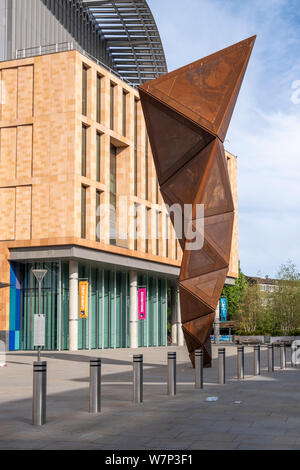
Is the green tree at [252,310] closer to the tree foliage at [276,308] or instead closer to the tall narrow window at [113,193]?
the tree foliage at [276,308]

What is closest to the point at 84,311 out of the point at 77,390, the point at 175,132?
the point at 175,132

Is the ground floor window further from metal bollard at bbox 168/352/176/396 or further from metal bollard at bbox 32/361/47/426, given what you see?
metal bollard at bbox 32/361/47/426

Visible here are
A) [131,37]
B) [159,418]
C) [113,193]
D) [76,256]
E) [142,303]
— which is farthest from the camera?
[131,37]

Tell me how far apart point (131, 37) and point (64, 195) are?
89.8 feet

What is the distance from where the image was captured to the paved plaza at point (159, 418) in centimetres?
693

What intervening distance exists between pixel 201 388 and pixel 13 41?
34.1 metres

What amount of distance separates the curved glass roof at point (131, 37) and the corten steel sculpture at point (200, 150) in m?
37.0

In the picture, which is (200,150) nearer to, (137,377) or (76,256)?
(137,377)

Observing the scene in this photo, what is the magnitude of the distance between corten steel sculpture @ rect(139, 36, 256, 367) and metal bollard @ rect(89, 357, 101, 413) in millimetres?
8418

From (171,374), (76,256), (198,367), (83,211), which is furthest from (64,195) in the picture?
(171,374)

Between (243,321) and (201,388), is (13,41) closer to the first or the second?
(201,388)

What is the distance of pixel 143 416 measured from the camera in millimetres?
9000

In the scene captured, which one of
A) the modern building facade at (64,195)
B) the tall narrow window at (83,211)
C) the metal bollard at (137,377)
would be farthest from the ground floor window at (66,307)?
the metal bollard at (137,377)

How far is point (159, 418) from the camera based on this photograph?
8766mm
